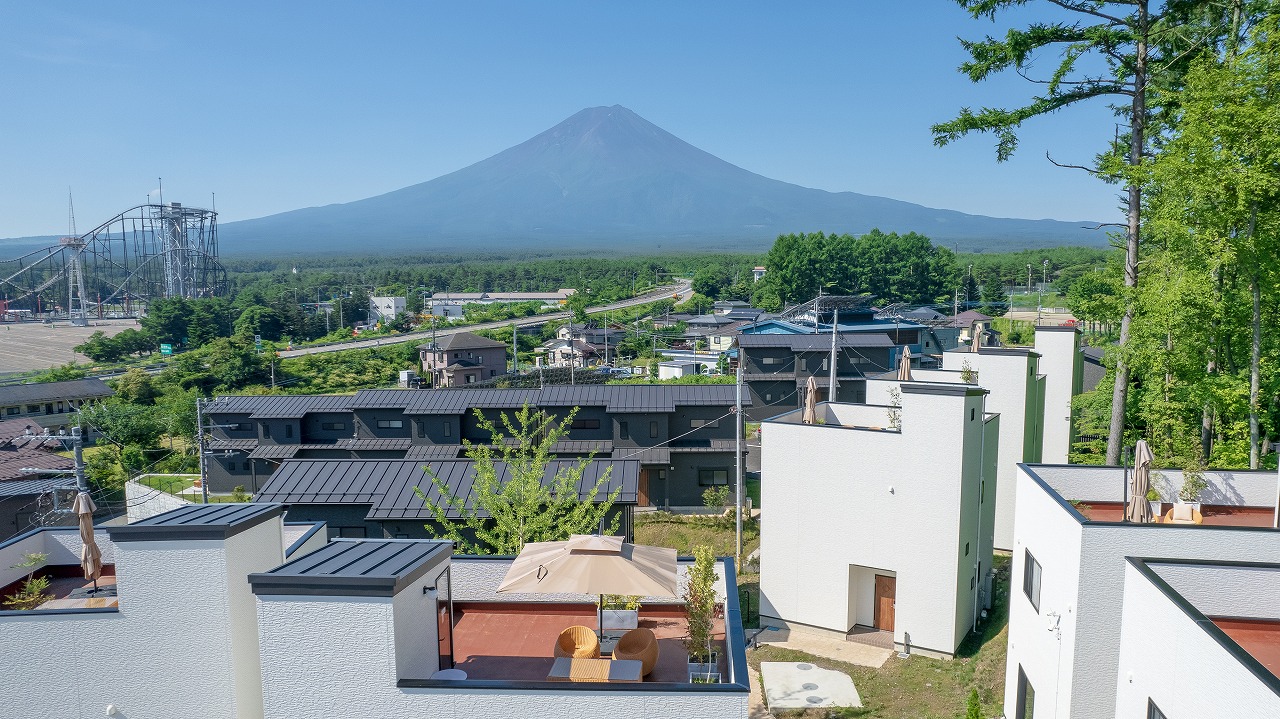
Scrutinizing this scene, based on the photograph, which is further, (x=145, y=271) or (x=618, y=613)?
(x=145, y=271)

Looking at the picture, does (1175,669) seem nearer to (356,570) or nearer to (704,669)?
(704,669)

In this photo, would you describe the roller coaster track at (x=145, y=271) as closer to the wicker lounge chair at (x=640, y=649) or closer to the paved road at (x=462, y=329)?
the paved road at (x=462, y=329)

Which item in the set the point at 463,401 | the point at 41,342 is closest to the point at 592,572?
the point at 463,401

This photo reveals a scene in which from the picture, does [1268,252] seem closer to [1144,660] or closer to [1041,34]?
[1041,34]

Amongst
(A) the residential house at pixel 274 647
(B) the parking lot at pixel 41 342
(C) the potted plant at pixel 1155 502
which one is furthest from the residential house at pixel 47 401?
(C) the potted plant at pixel 1155 502

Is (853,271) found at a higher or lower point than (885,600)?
higher

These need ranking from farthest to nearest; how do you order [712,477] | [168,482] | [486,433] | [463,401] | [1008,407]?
[168,482]
[486,433]
[463,401]
[712,477]
[1008,407]

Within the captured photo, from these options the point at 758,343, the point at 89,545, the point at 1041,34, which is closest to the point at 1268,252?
the point at 1041,34
